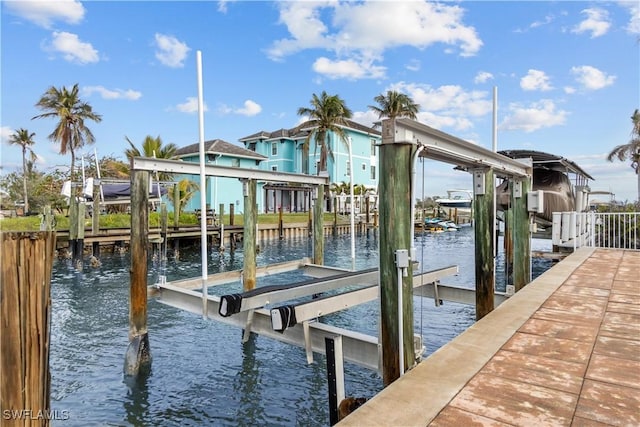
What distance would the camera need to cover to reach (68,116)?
99.6 ft

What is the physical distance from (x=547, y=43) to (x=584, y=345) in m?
9.55

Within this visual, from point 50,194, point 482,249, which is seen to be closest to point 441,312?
point 482,249

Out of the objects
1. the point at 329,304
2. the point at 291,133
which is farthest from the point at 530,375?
the point at 291,133

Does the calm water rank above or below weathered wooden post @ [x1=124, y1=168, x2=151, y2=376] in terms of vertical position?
below

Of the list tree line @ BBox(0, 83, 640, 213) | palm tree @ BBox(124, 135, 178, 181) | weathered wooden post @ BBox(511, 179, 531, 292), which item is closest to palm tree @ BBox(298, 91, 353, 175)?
tree line @ BBox(0, 83, 640, 213)

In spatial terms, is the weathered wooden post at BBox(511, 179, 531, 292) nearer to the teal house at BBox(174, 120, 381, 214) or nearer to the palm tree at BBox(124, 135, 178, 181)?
the palm tree at BBox(124, 135, 178, 181)

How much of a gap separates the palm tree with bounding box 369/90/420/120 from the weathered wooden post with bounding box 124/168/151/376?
113 feet

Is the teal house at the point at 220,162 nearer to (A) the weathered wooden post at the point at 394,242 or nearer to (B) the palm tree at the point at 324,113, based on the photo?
(B) the palm tree at the point at 324,113

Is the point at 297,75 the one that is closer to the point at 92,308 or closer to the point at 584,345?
the point at 92,308

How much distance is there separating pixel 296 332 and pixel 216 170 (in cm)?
368

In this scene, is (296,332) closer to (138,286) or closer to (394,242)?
(394,242)

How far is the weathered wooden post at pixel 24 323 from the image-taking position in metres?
2.04

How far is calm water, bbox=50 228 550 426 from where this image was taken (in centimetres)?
518

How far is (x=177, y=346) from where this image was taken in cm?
749
